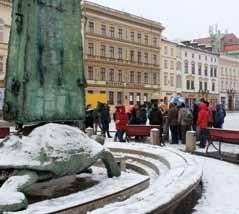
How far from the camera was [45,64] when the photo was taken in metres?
6.29

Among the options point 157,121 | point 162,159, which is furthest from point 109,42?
point 162,159

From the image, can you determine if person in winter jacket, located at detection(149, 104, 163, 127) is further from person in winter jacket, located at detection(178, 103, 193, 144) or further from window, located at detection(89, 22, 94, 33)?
window, located at detection(89, 22, 94, 33)

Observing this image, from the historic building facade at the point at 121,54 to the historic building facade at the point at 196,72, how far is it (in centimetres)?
701

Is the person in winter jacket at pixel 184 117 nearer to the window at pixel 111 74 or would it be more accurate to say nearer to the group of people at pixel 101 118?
the group of people at pixel 101 118

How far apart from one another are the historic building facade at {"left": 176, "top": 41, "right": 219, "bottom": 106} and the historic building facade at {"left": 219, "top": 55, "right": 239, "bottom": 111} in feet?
6.90

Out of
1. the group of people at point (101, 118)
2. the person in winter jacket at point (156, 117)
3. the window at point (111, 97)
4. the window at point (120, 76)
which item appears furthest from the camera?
the window at point (120, 76)

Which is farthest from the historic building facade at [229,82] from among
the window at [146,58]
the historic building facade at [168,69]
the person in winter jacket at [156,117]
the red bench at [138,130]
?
the red bench at [138,130]

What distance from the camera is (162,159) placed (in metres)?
9.16

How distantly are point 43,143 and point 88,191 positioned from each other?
958 millimetres

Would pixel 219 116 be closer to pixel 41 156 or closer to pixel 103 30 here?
pixel 41 156

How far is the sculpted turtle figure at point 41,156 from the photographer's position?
200 inches

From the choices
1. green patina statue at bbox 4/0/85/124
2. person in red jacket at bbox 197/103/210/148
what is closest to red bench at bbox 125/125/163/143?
person in red jacket at bbox 197/103/210/148

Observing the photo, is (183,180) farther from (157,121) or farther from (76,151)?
(157,121)

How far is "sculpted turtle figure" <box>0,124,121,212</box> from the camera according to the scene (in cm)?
508
